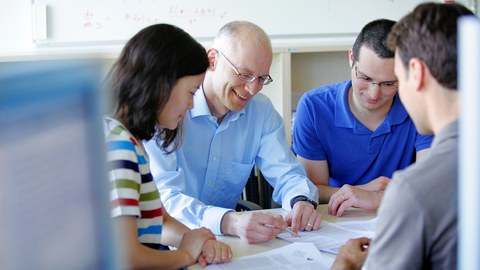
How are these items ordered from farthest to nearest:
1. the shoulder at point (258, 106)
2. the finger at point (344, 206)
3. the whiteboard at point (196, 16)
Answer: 1. the whiteboard at point (196, 16)
2. the shoulder at point (258, 106)
3. the finger at point (344, 206)

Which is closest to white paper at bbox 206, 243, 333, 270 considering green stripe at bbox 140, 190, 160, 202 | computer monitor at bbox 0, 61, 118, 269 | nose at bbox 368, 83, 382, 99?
green stripe at bbox 140, 190, 160, 202

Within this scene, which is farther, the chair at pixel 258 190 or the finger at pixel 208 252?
the chair at pixel 258 190

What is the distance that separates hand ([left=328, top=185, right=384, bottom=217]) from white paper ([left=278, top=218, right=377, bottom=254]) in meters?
0.08

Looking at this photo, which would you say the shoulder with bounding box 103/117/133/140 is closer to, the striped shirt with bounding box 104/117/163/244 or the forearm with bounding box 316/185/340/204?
the striped shirt with bounding box 104/117/163/244

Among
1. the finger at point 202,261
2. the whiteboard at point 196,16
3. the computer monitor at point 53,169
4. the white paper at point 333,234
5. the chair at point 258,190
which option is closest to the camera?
the computer monitor at point 53,169

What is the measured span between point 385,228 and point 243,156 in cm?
123

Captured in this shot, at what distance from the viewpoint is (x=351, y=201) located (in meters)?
1.89

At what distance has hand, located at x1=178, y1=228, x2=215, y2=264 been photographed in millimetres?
1488

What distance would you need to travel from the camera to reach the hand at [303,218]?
1.74m

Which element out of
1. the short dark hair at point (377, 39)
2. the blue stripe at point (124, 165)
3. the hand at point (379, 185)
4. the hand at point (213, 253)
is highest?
the short dark hair at point (377, 39)

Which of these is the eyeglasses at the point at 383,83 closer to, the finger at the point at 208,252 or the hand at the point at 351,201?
the hand at the point at 351,201

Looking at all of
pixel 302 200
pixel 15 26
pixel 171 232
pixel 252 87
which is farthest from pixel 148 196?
pixel 15 26

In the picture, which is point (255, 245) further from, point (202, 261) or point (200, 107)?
point (200, 107)

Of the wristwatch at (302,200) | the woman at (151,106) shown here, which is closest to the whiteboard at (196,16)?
the wristwatch at (302,200)
